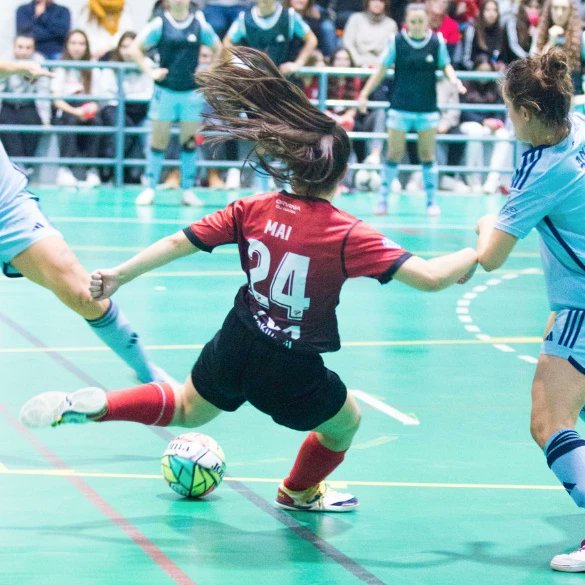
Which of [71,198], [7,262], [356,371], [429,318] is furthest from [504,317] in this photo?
[71,198]

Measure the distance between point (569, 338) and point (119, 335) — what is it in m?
2.12

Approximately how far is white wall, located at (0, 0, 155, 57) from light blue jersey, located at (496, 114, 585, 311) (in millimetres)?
12821

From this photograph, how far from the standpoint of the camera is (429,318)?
8.96 meters

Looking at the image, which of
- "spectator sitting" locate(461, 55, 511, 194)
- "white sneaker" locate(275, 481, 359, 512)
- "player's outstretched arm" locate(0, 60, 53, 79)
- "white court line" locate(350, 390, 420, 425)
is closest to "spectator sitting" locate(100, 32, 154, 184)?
"spectator sitting" locate(461, 55, 511, 194)

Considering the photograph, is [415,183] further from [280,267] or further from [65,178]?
[280,267]

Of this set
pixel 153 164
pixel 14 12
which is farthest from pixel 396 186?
pixel 14 12

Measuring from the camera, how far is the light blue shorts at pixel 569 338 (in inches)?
172

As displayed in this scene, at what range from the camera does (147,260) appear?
177 inches

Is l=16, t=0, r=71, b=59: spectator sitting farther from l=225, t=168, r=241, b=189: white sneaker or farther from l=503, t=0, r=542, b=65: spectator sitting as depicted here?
l=503, t=0, r=542, b=65: spectator sitting

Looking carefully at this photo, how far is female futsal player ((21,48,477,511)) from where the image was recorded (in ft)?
14.3

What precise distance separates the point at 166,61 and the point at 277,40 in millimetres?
1350

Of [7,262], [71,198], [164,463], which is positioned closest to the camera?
[164,463]

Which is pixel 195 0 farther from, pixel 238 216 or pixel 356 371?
pixel 238 216

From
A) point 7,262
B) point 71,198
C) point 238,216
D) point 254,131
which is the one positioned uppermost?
point 254,131
